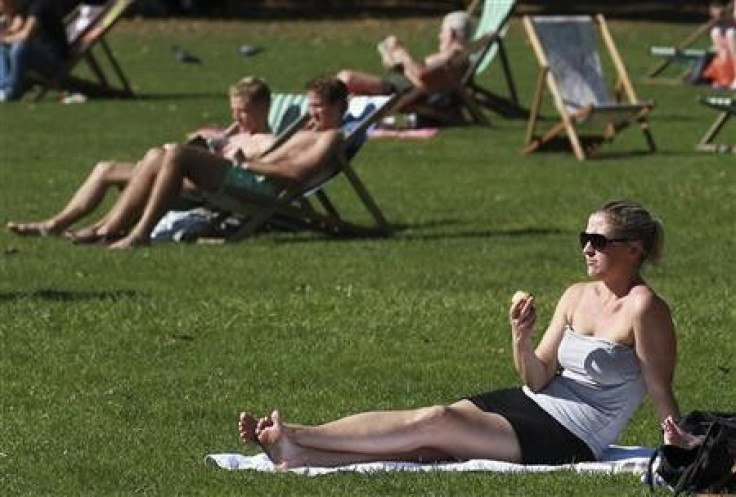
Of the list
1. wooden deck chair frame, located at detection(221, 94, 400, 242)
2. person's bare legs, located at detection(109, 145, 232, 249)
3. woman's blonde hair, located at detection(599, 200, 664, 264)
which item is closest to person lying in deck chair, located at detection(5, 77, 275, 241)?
person's bare legs, located at detection(109, 145, 232, 249)

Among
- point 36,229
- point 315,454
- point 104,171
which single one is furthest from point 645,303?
point 104,171

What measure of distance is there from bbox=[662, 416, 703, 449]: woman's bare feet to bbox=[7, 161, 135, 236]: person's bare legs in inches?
319

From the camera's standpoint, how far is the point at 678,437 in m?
7.42

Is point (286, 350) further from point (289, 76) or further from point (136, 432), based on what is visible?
point (289, 76)

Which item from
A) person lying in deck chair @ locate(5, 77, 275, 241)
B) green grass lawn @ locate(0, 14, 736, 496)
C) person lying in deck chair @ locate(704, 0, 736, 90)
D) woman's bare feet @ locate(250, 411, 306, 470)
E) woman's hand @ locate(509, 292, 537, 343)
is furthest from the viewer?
person lying in deck chair @ locate(704, 0, 736, 90)

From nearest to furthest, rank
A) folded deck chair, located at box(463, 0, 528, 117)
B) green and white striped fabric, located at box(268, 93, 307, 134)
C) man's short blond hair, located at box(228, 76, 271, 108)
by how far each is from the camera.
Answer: man's short blond hair, located at box(228, 76, 271, 108) < green and white striped fabric, located at box(268, 93, 307, 134) < folded deck chair, located at box(463, 0, 528, 117)

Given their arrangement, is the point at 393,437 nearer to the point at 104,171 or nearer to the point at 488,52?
the point at 104,171

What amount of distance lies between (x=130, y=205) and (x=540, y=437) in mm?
7093

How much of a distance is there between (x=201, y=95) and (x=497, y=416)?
62.5ft

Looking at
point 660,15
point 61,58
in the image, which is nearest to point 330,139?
point 61,58

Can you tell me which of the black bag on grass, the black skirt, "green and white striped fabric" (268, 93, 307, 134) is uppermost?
the black bag on grass

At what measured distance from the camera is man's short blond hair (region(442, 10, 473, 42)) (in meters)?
22.4

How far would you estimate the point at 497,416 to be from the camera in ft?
26.5

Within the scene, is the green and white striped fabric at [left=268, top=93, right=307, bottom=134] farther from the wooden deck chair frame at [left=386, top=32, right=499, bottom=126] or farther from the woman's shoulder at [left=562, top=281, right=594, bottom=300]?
the woman's shoulder at [left=562, top=281, right=594, bottom=300]
